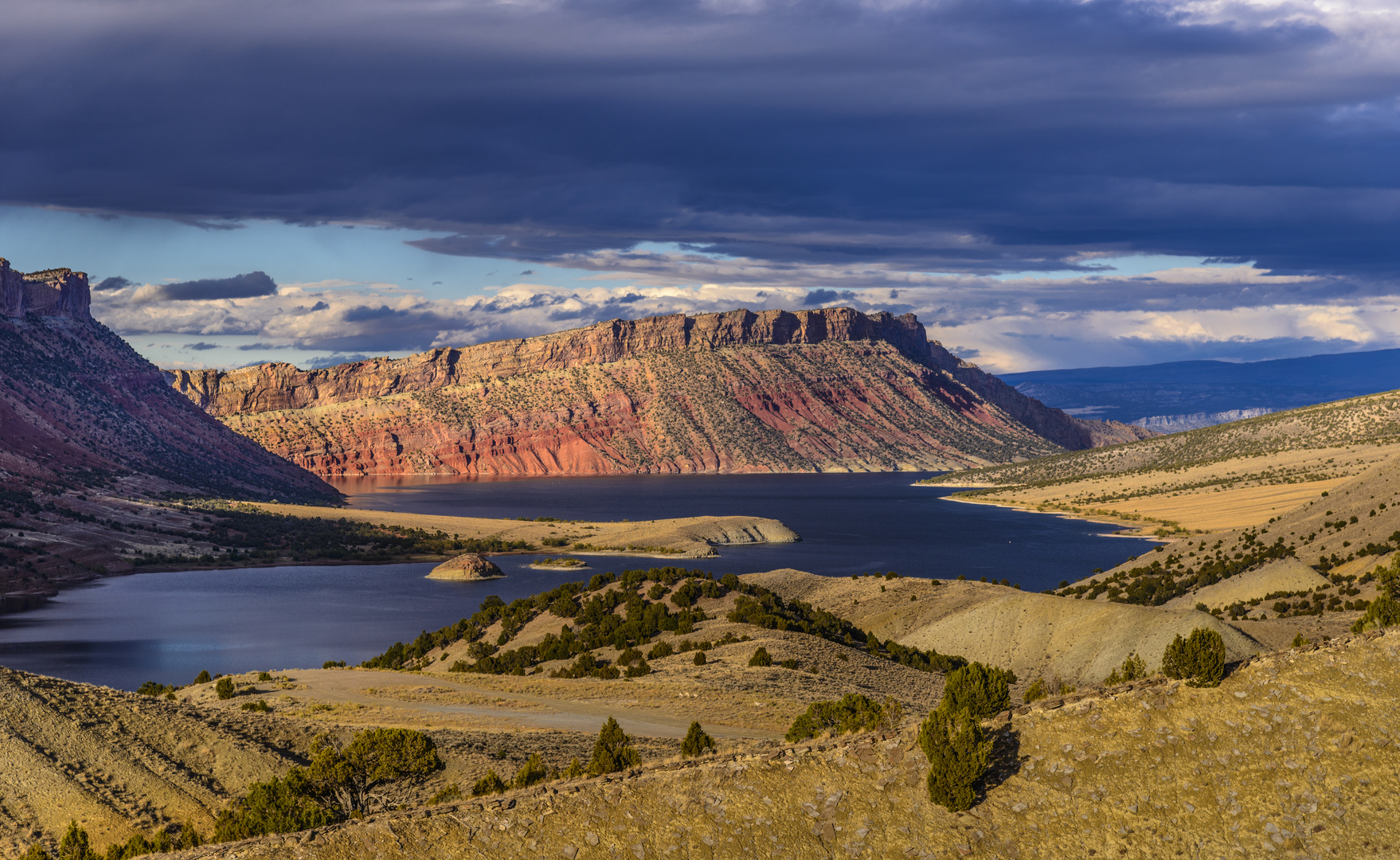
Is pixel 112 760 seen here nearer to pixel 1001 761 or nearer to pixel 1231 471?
pixel 1001 761

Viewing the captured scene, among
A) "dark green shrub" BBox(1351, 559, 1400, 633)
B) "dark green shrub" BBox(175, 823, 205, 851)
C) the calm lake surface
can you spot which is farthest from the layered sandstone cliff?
"dark green shrub" BBox(1351, 559, 1400, 633)

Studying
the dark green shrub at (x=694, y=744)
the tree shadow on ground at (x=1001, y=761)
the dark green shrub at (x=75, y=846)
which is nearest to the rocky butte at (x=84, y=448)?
the dark green shrub at (x=75, y=846)

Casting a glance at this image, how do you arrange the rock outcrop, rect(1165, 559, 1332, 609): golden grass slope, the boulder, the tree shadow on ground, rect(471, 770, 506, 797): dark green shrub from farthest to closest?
1. the rock outcrop
2. the boulder
3. rect(1165, 559, 1332, 609): golden grass slope
4. rect(471, 770, 506, 797): dark green shrub
5. the tree shadow on ground

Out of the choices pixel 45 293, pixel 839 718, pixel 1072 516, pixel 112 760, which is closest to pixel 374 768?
pixel 112 760

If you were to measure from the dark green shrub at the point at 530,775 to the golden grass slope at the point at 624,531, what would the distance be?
90598 mm

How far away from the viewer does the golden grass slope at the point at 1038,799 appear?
16.5 meters

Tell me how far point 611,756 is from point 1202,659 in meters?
10.1

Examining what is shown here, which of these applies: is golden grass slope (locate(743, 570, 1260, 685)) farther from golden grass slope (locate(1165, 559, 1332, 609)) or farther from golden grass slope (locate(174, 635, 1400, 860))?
golden grass slope (locate(174, 635, 1400, 860))

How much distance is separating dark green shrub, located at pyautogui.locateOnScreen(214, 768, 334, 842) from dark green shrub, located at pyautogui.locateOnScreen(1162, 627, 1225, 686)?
14535 mm

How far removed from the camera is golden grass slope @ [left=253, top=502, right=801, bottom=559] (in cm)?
11856

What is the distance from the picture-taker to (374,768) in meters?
22.7

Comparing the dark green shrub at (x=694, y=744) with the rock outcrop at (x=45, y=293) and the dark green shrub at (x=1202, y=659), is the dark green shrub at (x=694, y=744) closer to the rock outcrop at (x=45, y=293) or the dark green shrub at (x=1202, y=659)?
the dark green shrub at (x=1202, y=659)

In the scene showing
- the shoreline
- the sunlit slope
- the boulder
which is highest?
the sunlit slope

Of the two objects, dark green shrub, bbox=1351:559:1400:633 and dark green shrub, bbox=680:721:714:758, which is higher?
dark green shrub, bbox=1351:559:1400:633
